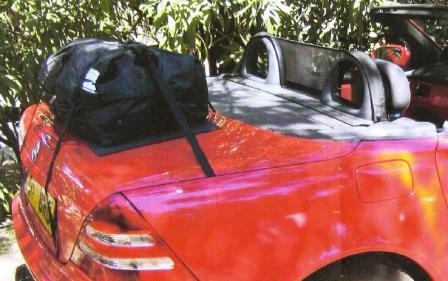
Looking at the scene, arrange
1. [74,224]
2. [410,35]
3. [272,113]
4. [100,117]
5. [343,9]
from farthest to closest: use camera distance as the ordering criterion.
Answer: [343,9] → [410,35] → [272,113] → [100,117] → [74,224]

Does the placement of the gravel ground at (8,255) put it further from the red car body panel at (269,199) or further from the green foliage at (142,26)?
the red car body panel at (269,199)

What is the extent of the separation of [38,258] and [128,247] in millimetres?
709

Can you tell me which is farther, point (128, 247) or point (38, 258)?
point (38, 258)

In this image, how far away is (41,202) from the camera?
234 centimetres

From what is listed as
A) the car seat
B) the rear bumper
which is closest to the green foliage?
the rear bumper

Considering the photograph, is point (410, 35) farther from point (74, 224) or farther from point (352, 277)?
point (74, 224)

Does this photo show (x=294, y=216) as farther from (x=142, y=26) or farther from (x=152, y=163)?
(x=142, y=26)

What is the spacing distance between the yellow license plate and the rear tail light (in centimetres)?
46

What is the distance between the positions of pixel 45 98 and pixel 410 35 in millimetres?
2420

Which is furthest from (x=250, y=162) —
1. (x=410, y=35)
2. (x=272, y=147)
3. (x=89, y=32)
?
(x=89, y=32)

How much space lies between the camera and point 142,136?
7.14 feet

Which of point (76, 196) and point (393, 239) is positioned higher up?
point (76, 196)

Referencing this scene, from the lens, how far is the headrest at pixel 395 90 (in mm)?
2395

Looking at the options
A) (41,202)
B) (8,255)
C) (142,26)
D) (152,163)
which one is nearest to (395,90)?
(152,163)
